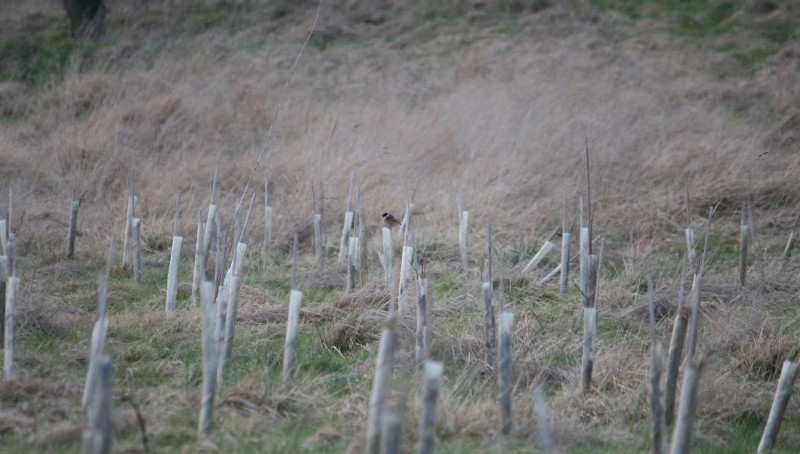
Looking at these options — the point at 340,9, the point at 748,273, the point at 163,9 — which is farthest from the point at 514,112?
the point at 163,9

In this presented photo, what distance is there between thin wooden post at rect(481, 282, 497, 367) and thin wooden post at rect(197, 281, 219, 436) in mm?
1534

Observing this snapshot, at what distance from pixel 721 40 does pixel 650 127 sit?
19.1 ft

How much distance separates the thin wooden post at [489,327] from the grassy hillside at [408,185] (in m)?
0.08

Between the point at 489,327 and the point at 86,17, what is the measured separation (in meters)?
14.1

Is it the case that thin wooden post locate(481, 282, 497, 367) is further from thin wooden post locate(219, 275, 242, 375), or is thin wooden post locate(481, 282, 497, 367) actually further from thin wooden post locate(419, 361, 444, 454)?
thin wooden post locate(419, 361, 444, 454)

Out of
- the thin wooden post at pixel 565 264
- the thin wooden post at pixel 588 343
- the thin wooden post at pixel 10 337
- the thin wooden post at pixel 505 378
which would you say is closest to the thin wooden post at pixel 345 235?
the thin wooden post at pixel 565 264

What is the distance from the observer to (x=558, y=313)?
5797 millimetres

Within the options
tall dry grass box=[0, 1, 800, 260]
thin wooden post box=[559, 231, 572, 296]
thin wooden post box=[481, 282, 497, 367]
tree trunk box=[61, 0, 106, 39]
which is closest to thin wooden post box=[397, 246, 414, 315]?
thin wooden post box=[481, 282, 497, 367]

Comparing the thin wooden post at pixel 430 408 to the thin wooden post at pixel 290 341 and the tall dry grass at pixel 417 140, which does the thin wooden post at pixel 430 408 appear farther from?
the tall dry grass at pixel 417 140

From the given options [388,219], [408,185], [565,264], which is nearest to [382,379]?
[565,264]

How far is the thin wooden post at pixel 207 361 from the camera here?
10.5ft

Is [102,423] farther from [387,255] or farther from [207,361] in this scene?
[387,255]

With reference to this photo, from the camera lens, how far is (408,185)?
8945mm

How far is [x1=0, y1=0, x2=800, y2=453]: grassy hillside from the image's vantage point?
3.96 m
